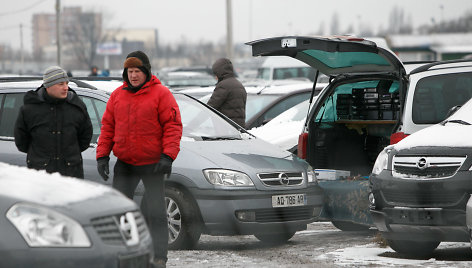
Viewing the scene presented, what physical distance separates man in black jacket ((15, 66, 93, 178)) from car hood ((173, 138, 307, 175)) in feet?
4.70

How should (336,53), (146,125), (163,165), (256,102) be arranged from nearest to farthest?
(163,165), (146,125), (336,53), (256,102)

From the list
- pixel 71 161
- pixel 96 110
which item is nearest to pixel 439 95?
pixel 96 110

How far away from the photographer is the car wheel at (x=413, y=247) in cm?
788

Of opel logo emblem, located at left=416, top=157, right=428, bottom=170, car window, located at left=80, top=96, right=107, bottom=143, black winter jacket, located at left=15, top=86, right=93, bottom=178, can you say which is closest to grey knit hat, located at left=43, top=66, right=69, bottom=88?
black winter jacket, located at left=15, top=86, right=93, bottom=178

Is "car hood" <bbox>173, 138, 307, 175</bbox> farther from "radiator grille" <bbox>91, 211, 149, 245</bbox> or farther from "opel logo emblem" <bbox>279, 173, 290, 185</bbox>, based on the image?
"radiator grille" <bbox>91, 211, 149, 245</bbox>

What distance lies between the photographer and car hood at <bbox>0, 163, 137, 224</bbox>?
455 centimetres

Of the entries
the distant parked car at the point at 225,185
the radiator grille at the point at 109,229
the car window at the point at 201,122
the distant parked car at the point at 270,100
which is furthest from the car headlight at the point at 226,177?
the distant parked car at the point at 270,100

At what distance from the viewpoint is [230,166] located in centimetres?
844

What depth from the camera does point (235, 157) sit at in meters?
8.63

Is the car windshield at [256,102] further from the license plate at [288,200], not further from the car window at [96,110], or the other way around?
the license plate at [288,200]

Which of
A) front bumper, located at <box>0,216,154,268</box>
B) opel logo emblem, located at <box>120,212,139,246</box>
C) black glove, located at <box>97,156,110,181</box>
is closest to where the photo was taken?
front bumper, located at <box>0,216,154,268</box>

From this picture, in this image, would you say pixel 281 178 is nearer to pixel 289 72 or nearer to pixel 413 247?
pixel 413 247

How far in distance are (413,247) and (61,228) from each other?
4142mm

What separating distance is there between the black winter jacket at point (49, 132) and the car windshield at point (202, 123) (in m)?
1.92
